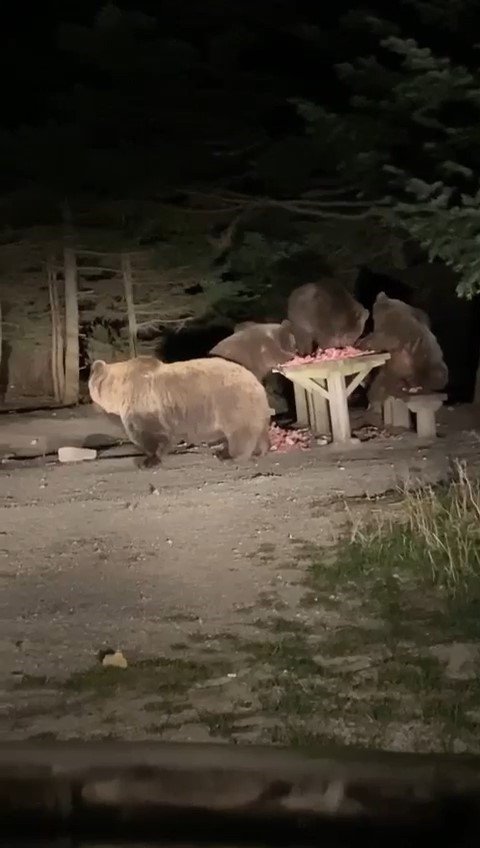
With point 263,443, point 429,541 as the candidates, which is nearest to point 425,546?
point 429,541

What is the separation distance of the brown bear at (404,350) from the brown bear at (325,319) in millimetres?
261

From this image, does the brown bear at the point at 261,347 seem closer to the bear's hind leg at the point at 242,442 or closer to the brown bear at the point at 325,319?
the brown bear at the point at 325,319

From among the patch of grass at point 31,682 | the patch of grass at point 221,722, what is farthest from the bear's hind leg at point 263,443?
the patch of grass at point 221,722

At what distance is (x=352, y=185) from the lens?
13.6 meters

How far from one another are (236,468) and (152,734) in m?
6.23

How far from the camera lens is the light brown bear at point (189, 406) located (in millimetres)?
11141

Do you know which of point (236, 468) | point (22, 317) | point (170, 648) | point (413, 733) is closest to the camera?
point (413, 733)

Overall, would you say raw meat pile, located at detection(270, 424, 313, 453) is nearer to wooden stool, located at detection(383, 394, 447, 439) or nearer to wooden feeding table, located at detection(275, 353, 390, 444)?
wooden feeding table, located at detection(275, 353, 390, 444)

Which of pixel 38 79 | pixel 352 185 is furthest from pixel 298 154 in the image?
pixel 38 79

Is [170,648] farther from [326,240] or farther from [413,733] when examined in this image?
[326,240]

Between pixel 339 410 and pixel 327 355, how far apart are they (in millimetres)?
604

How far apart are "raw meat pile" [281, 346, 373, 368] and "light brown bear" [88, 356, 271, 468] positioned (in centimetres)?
63

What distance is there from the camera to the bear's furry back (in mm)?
11141

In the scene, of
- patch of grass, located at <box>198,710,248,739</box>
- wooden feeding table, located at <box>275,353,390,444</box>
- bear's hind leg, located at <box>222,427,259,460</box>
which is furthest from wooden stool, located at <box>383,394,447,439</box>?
patch of grass, located at <box>198,710,248,739</box>
